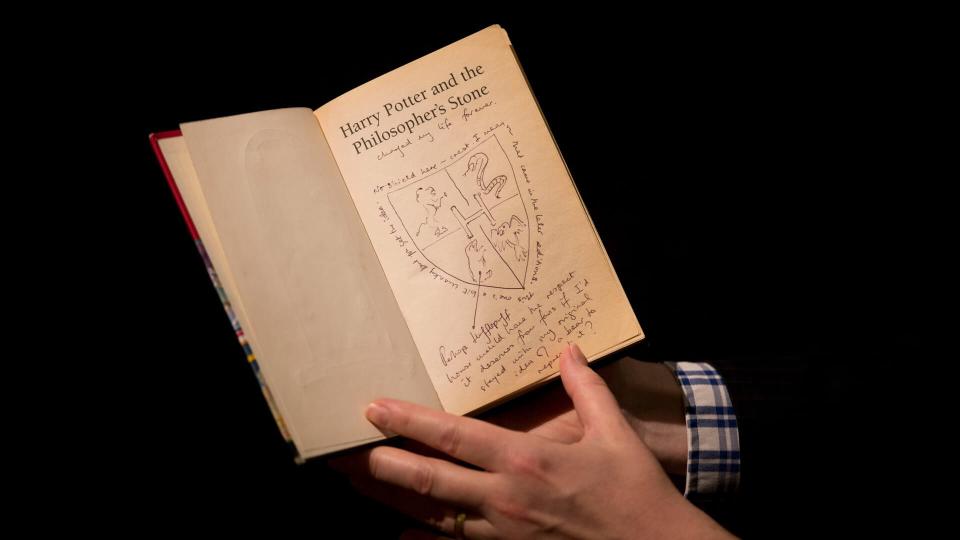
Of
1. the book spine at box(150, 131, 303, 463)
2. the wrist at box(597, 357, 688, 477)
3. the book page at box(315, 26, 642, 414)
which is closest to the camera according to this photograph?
the book spine at box(150, 131, 303, 463)

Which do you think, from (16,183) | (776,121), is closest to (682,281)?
(776,121)

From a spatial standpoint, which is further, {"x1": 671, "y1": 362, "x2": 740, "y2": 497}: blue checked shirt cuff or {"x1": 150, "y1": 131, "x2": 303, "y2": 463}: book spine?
{"x1": 671, "y1": 362, "x2": 740, "y2": 497}: blue checked shirt cuff

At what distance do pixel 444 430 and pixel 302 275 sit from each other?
0.87ft

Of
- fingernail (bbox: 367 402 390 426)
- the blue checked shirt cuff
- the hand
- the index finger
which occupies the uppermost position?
fingernail (bbox: 367 402 390 426)

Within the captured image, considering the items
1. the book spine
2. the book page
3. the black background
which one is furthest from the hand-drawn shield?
the black background

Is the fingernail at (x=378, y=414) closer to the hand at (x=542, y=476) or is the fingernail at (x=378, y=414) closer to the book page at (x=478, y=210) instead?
the hand at (x=542, y=476)

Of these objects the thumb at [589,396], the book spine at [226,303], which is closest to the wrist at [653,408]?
the thumb at [589,396]

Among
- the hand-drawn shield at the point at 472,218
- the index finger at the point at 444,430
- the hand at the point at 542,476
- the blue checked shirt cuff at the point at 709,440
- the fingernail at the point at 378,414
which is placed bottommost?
the blue checked shirt cuff at the point at 709,440

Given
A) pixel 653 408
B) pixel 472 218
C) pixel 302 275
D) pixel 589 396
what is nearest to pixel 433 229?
pixel 472 218

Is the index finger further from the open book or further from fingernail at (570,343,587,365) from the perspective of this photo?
fingernail at (570,343,587,365)

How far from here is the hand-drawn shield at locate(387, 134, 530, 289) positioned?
750mm

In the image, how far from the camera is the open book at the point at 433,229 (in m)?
0.70

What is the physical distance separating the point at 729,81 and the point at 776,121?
0.51 feet

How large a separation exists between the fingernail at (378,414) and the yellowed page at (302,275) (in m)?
0.02
